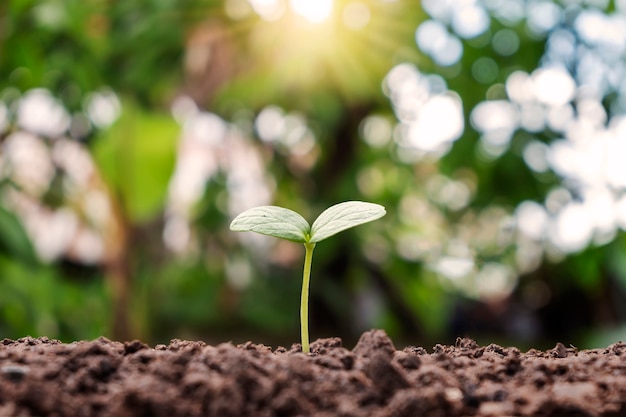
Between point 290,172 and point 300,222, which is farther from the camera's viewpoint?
point 290,172

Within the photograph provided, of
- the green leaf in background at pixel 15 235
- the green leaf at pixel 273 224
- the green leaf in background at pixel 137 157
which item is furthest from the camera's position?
the green leaf in background at pixel 137 157

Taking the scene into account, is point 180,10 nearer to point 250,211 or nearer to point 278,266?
point 250,211

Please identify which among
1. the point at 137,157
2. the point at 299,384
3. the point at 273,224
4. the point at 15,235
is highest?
the point at 137,157

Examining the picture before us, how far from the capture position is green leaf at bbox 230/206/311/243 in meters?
0.42

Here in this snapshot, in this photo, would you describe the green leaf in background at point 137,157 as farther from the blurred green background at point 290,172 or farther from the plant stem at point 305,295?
the plant stem at point 305,295

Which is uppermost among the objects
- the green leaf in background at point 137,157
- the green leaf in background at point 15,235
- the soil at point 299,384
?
the green leaf in background at point 137,157

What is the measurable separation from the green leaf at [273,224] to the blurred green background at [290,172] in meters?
0.89

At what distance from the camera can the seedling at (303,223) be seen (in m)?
0.42

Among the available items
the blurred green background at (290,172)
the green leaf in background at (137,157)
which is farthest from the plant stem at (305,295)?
the green leaf in background at (137,157)

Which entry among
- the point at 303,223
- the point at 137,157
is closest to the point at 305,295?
the point at 303,223

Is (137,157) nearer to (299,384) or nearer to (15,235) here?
(15,235)

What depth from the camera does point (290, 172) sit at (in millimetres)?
2455

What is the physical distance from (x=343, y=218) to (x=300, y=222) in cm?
3

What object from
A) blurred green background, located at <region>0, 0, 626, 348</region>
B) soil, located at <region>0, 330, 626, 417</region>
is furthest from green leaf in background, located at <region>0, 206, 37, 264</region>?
soil, located at <region>0, 330, 626, 417</region>
